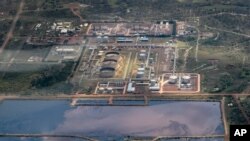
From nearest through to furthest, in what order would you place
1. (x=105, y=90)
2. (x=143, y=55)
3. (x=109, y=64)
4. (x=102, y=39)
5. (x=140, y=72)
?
(x=105, y=90) → (x=140, y=72) → (x=109, y=64) → (x=143, y=55) → (x=102, y=39)

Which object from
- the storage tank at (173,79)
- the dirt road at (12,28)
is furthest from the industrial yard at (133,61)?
the dirt road at (12,28)

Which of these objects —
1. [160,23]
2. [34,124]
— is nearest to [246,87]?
[160,23]

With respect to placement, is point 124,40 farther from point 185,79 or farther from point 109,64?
point 185,79

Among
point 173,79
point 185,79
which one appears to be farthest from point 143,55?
point 185,79

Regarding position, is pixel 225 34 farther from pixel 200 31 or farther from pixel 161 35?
pixel 161 35

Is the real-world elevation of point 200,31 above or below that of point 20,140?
above

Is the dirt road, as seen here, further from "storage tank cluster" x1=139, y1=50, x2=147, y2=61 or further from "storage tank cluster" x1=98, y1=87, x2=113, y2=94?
"storage tank cluster" x1=139, y1=50, x2=147, y2=61

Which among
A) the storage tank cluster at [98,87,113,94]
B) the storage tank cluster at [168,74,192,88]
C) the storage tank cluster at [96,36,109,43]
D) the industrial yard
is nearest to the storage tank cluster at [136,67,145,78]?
the industrial yard

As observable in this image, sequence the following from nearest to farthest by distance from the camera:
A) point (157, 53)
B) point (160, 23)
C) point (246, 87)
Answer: point (246, 87)
point (157, 53)
point (160, 23)

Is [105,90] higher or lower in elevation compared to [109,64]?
lower
